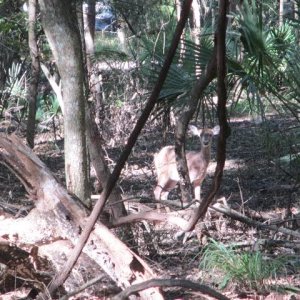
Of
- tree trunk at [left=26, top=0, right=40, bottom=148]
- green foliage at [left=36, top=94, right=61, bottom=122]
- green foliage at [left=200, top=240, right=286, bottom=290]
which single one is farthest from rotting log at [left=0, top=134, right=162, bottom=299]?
green foliage at [left=36, top=94, right=61, bottom=122]

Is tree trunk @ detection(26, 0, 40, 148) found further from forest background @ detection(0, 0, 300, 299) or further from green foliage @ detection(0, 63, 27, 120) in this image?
forest background @ detection(0, 0, 300, 299)

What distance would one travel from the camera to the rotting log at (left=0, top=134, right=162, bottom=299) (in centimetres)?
400

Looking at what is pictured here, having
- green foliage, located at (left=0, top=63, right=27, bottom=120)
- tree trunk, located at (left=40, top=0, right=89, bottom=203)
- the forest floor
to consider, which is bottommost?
the forest floor

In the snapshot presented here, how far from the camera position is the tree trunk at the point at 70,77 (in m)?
5.51

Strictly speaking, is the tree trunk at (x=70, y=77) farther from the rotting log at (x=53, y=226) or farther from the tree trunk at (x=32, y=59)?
the tree trunk at (x=32, y=59)

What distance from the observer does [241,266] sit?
16.8 ft

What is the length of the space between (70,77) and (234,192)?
5.79 m

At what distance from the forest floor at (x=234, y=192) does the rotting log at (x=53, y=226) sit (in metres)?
0.29

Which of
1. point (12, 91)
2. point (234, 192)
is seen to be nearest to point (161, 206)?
point (234, 192)

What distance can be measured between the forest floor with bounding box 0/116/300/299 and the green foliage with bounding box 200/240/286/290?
0.04 metres

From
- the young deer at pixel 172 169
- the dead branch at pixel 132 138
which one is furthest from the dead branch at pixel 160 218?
the young deer at pixel 172 169

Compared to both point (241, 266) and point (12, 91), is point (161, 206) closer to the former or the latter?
point (241, 266)

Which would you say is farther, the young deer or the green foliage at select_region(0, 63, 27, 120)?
the green foliage at select_region(0, 63, 27, 120)

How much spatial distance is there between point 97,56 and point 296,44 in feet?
17.5
